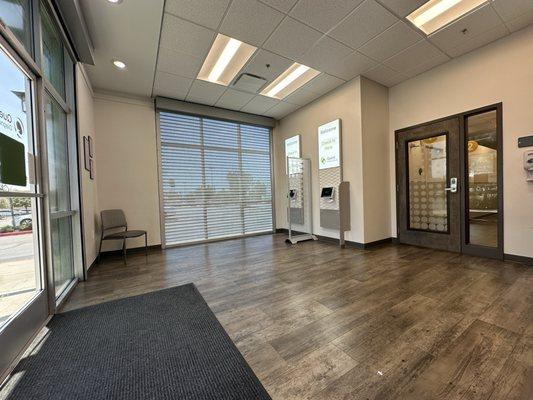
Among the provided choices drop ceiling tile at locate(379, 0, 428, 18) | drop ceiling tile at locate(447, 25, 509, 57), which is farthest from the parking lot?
drop ceiling tile at locate(447, 25, 509, 57)

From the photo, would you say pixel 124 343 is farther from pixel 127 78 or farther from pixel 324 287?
pixel 127 78

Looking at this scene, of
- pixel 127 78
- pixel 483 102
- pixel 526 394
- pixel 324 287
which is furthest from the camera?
pixel 127 78

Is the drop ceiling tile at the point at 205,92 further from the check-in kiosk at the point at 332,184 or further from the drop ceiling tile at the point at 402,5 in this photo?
the drop ceiling tile at the point at 402,5

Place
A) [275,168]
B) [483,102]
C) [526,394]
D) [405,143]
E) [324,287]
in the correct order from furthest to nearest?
[275,168] → [405,143] → [483,102] → [324,287] → [526,394]

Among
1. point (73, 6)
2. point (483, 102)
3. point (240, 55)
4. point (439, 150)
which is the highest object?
point (240, 55)

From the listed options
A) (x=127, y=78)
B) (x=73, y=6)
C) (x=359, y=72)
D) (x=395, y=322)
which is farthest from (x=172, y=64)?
(x=395, y=322)

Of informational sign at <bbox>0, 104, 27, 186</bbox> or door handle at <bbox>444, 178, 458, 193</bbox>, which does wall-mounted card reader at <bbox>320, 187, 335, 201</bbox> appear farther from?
informational sign at <bbox>0, 104, 27, 186</bbox>

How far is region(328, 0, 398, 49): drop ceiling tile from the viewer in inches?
99.0

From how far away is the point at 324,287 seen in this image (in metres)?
2.48

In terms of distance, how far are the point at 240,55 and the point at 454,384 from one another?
4.14 meters

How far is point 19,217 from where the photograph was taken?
1729 mm

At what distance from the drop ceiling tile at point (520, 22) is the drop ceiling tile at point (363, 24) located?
148 cm

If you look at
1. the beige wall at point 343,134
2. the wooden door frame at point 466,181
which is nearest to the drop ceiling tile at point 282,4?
the beige wall at point 343,134

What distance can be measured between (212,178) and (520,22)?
5.23 meters
